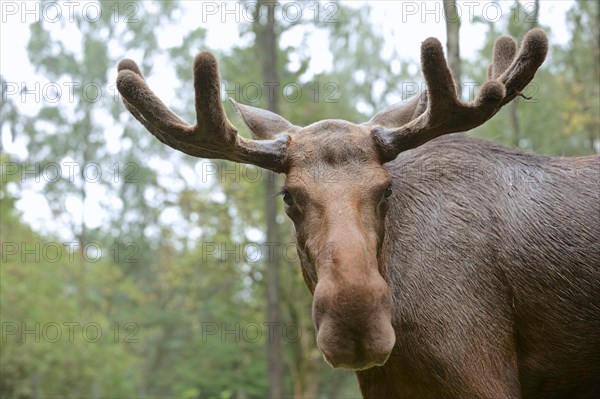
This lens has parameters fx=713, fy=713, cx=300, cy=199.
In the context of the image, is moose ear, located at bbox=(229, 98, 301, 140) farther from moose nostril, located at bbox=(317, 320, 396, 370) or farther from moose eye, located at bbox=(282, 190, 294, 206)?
moose nostril, located at bbox=(317, 320, 396, 370)

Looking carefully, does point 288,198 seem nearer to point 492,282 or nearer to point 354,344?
point 354,344

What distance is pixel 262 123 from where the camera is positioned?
6719mm

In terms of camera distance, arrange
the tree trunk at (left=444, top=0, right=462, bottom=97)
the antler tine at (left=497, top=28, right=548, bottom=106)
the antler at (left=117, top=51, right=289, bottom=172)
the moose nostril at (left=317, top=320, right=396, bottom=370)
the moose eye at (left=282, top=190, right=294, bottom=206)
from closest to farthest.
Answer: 1. the moose nostril at (left=317, top=320, right=396, bottom=370)
2. the moose eye at (left=282, top=190, right=294, bottom=206)
3. the antler at (left=117, top=51, right=289, bottom=172)
4. the antler tine at (left=497, top=28, right=548, bottom=106)
5. the tree trunk at (left=444, top=0, right=462, bottom=97)

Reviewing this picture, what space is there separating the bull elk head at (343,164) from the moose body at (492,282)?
428 mm

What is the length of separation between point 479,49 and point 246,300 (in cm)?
1481

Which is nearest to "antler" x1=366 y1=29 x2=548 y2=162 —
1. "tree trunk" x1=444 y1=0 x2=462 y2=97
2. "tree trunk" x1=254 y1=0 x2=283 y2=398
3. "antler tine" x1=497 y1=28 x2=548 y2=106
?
"antler tine" x1=497 y1=28 x2=548 y2=106

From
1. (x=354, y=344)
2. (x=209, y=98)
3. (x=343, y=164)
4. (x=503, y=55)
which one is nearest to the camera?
(x=354, y=344)

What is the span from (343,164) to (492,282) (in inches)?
58.6

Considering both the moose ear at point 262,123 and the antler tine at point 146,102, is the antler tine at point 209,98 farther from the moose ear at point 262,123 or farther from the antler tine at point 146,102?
the moose ear at point 262,123

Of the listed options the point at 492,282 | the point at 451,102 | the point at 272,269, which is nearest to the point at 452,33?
the point at 451,102

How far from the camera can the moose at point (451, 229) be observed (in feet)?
17.0

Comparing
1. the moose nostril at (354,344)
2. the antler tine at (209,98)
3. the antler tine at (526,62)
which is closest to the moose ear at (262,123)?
the antler tine at (209,98)

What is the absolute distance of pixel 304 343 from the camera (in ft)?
94.2

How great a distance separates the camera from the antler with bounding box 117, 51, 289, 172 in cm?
546
